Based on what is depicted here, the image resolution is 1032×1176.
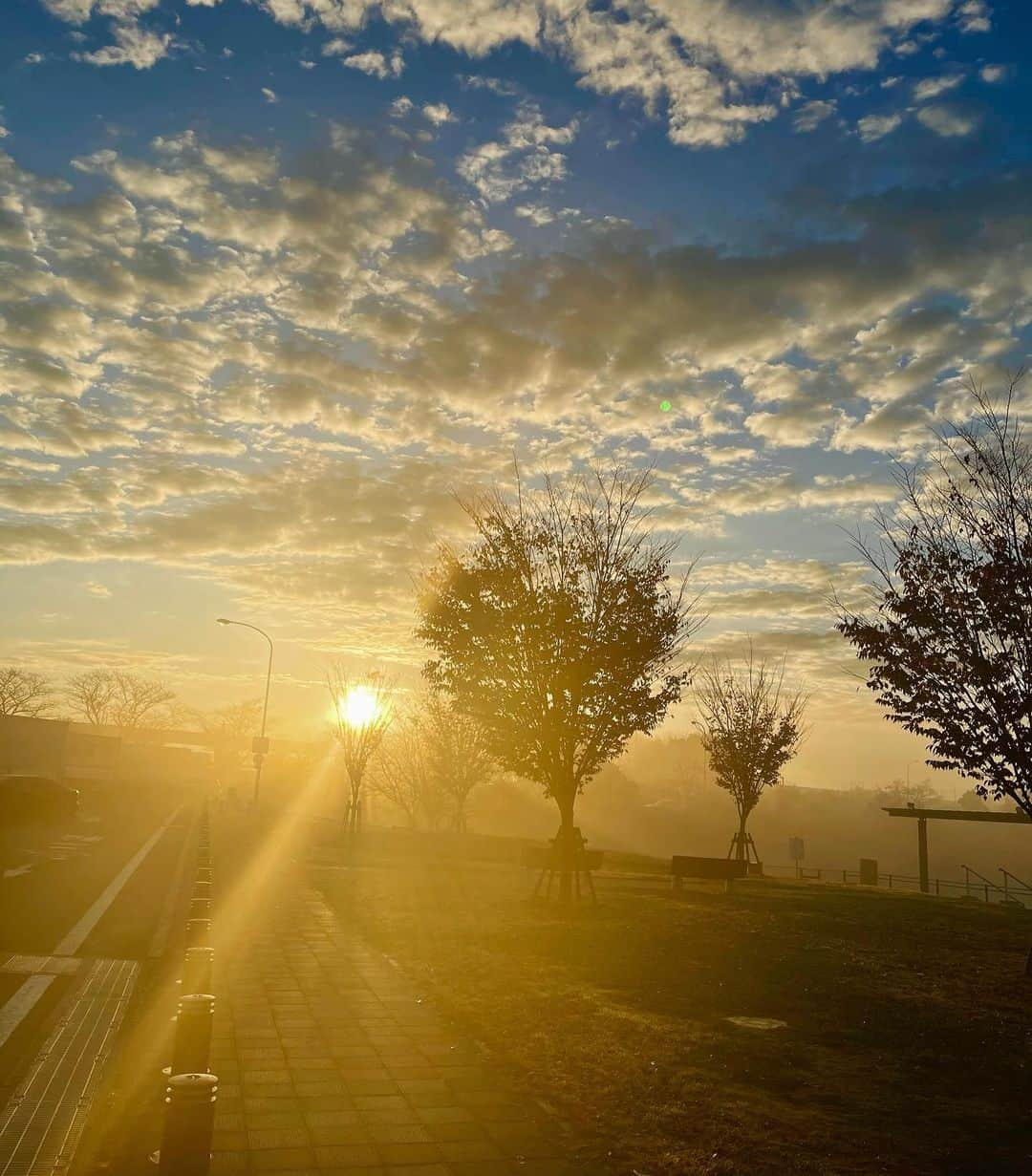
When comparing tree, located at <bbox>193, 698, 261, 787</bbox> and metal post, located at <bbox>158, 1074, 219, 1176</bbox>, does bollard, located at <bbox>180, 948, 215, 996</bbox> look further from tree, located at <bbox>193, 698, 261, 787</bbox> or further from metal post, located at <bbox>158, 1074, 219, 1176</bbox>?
tree, located at <bbox>193, 698, 261, 787</bbox>

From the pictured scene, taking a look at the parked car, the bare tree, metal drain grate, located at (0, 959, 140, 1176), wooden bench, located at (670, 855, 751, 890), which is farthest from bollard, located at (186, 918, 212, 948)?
the bare tree

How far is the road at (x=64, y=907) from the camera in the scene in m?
7.71

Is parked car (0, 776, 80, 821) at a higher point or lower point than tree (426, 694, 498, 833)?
lower

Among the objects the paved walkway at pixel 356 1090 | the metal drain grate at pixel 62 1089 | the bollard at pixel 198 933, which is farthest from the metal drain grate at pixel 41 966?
the bollard at pixel 198 933

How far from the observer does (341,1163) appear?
486 centimetres

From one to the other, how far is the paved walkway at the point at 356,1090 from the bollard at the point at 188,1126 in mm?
941

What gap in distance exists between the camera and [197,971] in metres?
5.57

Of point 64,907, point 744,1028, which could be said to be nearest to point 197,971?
point 744,1028

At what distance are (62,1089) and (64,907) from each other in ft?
30.3

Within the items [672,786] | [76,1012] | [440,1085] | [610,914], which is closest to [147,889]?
[610,914]

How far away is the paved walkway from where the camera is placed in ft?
16.3

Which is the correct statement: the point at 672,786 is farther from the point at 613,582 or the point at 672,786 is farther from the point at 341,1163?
the point at 341,1163

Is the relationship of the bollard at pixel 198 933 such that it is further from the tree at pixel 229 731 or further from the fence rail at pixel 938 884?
the tree at pixel 229 731

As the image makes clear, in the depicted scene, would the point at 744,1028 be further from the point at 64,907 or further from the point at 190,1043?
the point at 64,907
